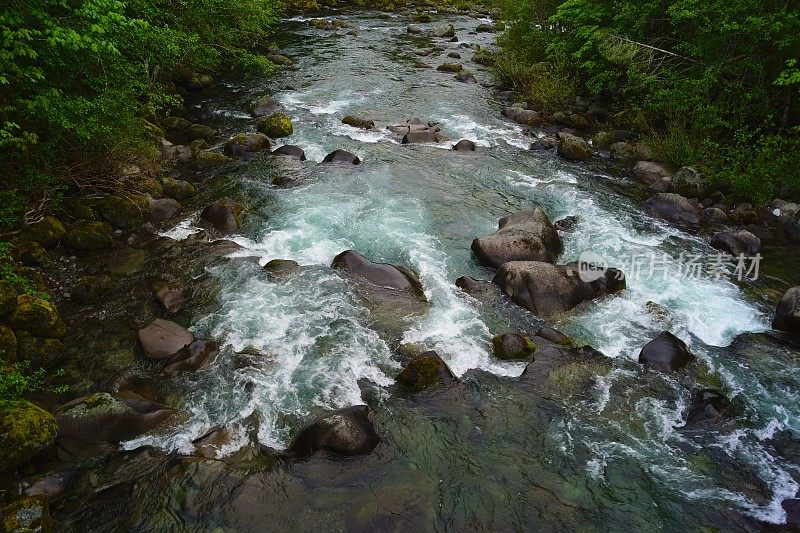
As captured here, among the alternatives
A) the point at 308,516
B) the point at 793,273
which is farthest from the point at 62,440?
the point at 793,273

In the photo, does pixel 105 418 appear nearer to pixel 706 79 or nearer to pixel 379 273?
pixel 379 273

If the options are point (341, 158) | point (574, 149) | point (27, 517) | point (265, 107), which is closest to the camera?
point (27, 517)

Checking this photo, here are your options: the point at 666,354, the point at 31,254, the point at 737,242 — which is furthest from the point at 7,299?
the point at 737,242

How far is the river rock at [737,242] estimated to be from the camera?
1220cm

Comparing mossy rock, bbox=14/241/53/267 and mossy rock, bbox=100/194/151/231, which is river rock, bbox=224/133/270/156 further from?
mossy rock, bbox=14/241/53/267

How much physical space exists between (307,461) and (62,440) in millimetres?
3350

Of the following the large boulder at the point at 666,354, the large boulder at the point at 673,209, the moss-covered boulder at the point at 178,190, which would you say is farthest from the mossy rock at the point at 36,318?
the large boulder at the point at 673,209

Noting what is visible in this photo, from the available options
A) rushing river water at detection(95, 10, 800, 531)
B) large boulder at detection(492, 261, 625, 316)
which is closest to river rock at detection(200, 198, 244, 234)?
rushing river water at detection(95, 10, 800, 531)

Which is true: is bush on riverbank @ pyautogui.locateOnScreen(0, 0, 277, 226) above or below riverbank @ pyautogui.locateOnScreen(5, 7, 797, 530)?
above

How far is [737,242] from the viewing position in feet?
40.3

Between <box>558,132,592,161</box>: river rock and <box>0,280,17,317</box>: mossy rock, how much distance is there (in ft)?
50.9

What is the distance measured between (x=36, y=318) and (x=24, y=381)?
6.17 feet

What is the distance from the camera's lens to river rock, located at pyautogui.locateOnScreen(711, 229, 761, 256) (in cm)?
1220

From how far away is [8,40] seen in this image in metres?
7.11
